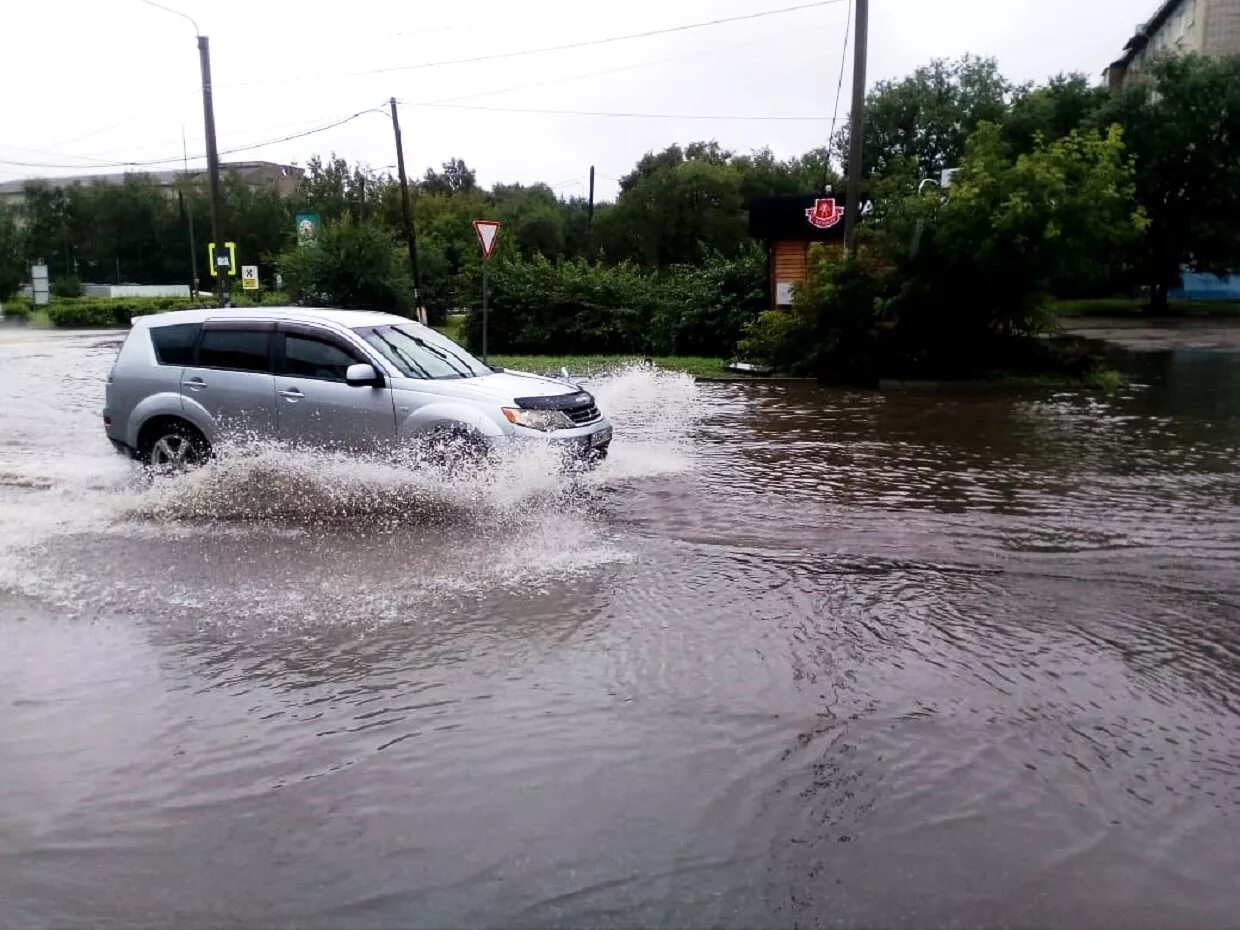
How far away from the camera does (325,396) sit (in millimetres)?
9578

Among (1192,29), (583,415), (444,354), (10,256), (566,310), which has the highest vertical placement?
(1192,29)

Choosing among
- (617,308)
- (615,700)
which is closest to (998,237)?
(617,308)

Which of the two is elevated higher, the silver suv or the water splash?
the silver suv

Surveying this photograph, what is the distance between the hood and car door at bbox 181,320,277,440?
1.31 meters

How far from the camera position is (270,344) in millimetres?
9922

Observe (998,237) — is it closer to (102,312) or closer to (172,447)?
(172,447)

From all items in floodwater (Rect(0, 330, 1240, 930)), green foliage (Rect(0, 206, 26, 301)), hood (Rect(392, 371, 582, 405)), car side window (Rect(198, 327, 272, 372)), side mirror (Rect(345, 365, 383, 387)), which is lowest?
floodwater (Rect(0, 330, 1240, 930))

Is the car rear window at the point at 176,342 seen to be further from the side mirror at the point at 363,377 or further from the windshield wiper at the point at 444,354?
the windshield wiper at the point at 444,354

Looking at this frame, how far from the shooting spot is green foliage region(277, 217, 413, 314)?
3456cm

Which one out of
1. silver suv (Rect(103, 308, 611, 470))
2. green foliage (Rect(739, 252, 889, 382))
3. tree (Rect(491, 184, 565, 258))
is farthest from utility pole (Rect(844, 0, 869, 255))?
tree (Rect(491, 184, 565, 258))

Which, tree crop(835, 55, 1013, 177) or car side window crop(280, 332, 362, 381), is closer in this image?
car side window crop(280, 332, 362, 381)

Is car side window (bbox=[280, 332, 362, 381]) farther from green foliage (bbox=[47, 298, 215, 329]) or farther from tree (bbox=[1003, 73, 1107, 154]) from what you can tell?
green foliage (bbox=[47, 298, 215, 329])

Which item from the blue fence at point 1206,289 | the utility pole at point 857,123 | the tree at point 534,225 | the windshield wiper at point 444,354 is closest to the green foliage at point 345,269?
the utility pole at point 857,123

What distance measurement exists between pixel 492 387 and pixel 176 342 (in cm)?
315
